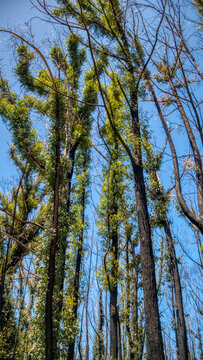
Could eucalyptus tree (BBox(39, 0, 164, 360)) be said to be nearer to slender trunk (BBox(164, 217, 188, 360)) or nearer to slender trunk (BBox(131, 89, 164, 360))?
slender trunk (BBox(131, 89, 164, 360))

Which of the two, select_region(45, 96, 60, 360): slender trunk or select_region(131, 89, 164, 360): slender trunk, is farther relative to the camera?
select_region(131, 89, 164, 360): slender trunk

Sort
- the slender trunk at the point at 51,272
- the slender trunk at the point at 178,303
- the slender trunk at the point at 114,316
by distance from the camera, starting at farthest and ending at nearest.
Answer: the slender trunk at the point at 114,316 < the slender trunk at the point at 178,303 < the slender trunk at the point at 51,272

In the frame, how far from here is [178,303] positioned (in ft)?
26.7

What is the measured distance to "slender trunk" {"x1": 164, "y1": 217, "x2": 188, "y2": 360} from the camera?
7496 mm

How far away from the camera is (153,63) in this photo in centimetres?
507

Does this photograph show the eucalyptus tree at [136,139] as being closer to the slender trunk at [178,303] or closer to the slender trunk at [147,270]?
the slender trunk at [147,270]

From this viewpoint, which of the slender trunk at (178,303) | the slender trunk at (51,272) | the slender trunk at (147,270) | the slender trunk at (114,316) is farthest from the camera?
the slender trunk at (114,316)

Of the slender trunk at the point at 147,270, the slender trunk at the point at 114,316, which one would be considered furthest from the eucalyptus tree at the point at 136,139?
the slender trunk at the point at 114,316

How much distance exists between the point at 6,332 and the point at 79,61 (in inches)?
479

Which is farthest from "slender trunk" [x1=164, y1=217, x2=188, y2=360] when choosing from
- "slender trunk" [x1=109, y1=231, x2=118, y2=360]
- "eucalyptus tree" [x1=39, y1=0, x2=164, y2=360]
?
"eucalyptus tree" [x1=39, y1=0, x2=164, y2=360]

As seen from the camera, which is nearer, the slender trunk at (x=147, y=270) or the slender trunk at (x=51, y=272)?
the slender trunk at (x=51, y=272)

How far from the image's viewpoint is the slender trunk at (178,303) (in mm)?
7496

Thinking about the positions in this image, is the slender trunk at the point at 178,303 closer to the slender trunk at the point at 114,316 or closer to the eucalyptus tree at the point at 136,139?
the slender trunk at the point at 114,316

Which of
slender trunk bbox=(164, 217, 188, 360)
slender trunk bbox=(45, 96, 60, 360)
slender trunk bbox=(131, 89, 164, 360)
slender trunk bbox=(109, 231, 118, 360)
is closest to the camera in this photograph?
slender trunk bbox=(45, 96, 60, 360)
